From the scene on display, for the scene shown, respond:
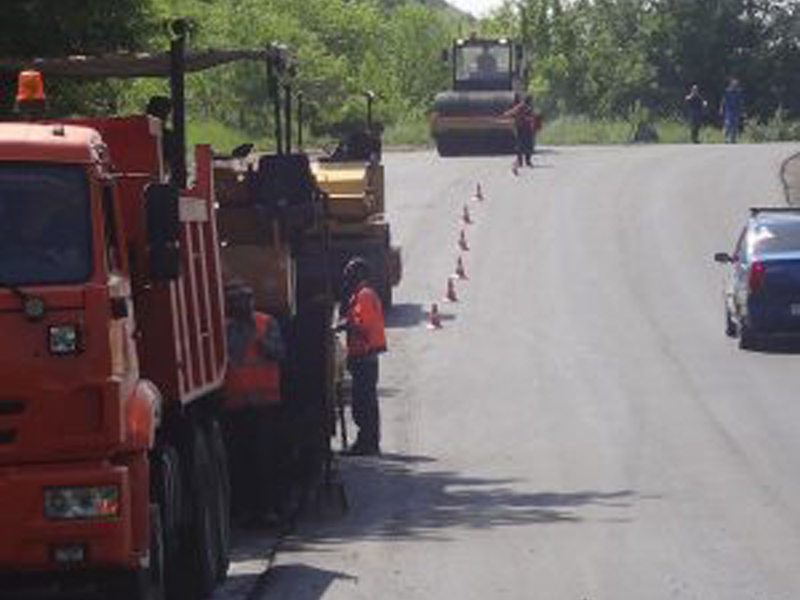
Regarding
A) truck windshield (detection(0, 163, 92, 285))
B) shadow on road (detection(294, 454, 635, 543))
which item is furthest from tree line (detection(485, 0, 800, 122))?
truck windshield (detection(0, 163, 92, 285))

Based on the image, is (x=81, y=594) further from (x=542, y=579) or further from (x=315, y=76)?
(x=315, y=76)

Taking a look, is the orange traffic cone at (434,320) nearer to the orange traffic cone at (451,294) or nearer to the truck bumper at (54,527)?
the orange traffic cone at (451,294)

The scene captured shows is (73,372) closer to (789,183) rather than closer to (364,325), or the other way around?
(364,325)

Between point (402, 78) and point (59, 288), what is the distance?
90.2 m

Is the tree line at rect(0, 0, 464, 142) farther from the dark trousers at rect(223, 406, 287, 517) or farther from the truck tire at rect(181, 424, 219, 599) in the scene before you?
the truck tire at rect(181, 424, 219, 599)

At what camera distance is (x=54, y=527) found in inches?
474

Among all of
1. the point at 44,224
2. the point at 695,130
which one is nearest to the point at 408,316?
the point at 44,224

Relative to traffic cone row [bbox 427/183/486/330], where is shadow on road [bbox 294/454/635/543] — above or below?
above

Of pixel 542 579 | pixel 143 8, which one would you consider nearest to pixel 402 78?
pixel 143 8

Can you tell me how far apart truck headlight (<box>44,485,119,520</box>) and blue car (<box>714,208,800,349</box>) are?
1954 cm

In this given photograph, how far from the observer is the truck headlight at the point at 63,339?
1212 cm

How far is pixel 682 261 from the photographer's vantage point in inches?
1634

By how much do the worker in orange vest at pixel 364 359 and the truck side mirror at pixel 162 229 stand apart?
9846 mm

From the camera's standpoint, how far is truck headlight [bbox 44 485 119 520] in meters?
12.1
